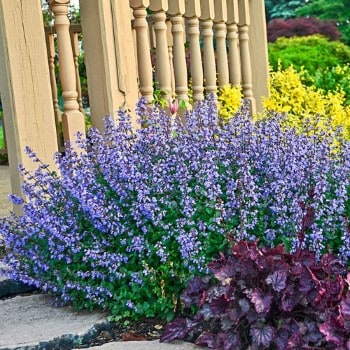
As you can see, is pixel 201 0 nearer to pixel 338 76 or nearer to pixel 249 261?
pixel 249 261

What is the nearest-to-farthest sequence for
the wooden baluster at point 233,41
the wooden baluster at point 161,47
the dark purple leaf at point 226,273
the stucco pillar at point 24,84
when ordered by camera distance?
1. the dark purple leaf at point 226,273
2. the stucco pillar at point 24,84
3. the wooden baluster at point 161,47
4. the wooden baluster at point 233,41

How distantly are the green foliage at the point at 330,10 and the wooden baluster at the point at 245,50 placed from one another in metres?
17.5

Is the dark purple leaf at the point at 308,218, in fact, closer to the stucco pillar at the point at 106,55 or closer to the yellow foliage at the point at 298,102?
the stucco pillar at the point at 106,55

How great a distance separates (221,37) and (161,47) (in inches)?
36.5

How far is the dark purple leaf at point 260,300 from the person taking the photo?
194 centimetres

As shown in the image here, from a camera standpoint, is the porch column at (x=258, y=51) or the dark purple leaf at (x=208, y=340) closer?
the dark purple leaf at (x=208, y=340)

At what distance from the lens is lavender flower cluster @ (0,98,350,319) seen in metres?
2.29

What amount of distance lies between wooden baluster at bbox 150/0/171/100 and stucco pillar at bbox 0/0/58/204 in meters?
1.17

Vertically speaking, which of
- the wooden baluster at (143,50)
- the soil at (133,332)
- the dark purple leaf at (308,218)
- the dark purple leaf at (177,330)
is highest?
the wooden baluster at (143,50)

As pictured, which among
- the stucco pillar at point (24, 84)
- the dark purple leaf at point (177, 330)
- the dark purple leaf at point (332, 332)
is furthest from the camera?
the stucco pillar at point (24, 84)

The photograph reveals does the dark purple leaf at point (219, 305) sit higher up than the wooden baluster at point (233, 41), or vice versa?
the wooden baluster at point (233, 41)

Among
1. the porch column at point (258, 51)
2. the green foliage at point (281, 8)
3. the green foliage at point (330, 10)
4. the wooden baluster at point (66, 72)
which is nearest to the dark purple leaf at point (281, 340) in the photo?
the wooden baluster at point (66, 72)

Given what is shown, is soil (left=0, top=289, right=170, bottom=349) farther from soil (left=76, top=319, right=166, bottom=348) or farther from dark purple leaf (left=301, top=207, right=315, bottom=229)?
dark purple leaf (left=301, top=207, right=315, bottom=229)

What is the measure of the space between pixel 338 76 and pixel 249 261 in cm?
586
